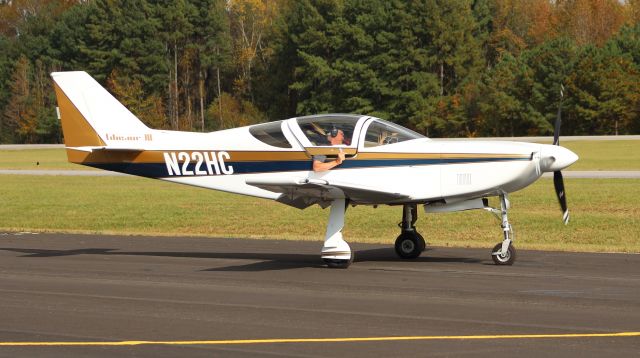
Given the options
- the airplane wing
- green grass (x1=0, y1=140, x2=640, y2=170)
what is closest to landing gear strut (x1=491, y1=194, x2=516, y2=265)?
the airplane wing

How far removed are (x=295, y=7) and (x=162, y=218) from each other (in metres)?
68.0

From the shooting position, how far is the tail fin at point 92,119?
16438 mm

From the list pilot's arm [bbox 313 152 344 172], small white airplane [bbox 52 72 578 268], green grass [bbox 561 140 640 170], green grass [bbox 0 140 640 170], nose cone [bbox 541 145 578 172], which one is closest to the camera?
nose cone [bbox 541 145 578 172]

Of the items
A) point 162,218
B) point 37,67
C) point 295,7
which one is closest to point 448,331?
point 162,218

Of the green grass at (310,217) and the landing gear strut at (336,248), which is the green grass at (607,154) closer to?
the green grass at (310,217)

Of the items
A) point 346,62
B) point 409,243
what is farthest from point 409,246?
point 346,62

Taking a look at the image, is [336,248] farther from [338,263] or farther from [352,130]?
[352,130]

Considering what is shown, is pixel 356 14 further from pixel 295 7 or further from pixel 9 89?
pixel 9 89

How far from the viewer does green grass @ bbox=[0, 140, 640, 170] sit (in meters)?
46.7

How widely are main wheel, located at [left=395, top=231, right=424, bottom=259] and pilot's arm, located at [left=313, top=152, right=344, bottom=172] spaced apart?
1.94 m

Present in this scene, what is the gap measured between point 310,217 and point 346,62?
193 feet

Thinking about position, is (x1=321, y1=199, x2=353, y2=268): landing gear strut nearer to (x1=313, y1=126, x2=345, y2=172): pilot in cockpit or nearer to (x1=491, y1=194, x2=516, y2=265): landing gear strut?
(x1=313, y1=126, x2=345, y2=172): pilot in cockpit

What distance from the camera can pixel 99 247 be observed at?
18359 mm

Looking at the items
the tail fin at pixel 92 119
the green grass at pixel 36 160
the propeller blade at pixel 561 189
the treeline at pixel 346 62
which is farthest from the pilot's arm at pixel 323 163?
the treeline at pixel 346 62
